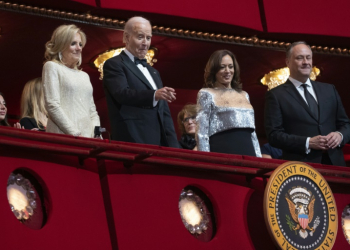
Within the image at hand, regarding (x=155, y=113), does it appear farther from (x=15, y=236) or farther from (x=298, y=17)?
(x=298, y=17)

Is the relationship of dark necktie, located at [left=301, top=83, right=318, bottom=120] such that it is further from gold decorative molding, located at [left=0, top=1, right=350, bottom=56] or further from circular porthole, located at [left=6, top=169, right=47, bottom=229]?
gold decorative molding, located at [left=0, top=1, right=350, bottom=56]

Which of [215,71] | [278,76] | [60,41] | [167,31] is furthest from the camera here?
[278,76]

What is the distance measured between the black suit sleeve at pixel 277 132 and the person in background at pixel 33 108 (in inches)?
43.3

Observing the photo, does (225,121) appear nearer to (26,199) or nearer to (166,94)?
(166,94)

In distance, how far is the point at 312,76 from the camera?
651 cm

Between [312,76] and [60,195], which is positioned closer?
[60,195]

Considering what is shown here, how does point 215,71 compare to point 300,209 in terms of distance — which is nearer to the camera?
point 300,209

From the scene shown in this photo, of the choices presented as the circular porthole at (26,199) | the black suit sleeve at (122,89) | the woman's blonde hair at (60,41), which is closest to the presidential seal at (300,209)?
the black suit sleeve at (122,89)

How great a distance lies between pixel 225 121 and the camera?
11.2ft

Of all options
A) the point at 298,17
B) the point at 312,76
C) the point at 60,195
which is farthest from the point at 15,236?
the point at 312,76

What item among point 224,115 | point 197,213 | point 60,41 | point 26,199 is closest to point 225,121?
point 224,115

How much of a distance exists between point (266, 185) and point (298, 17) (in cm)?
298

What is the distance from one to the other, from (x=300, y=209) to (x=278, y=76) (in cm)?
378

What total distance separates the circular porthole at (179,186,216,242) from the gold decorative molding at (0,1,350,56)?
2.61m
